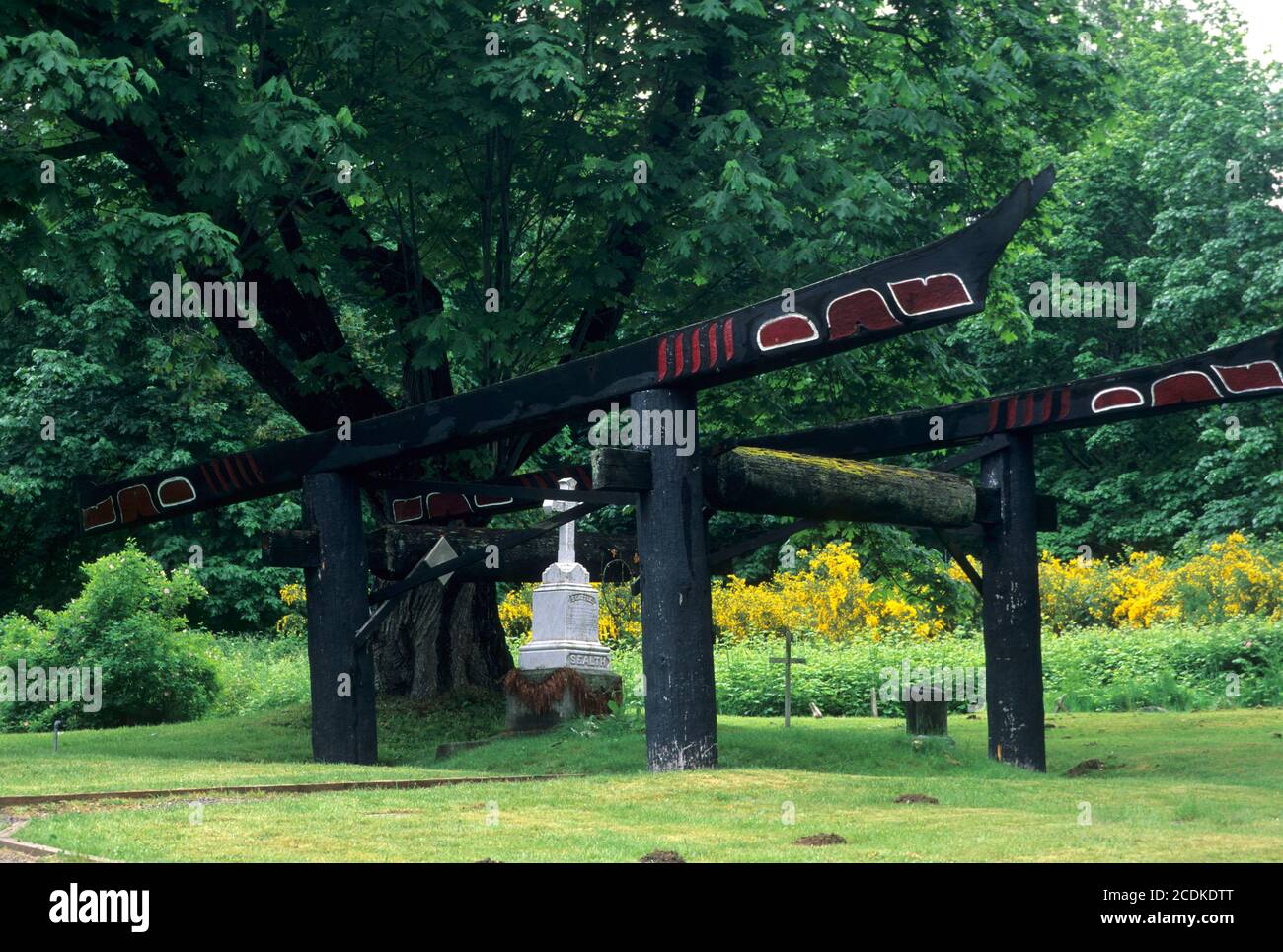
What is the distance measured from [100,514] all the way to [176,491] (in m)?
1.60

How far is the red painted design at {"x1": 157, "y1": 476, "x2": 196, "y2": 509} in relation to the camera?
59.0 feet

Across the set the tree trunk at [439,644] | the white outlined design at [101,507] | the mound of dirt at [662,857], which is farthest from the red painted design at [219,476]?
the mound of dirt at [662,857]

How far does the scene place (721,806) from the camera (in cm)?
1034

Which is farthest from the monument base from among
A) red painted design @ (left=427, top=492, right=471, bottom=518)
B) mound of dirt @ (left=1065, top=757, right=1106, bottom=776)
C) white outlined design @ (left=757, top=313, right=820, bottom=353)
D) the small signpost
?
white outlined design @ (left=757, top=313, right=820, bottom=353)

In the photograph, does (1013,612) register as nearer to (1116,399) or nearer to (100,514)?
(1116,399)

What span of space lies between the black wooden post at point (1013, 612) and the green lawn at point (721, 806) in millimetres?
498

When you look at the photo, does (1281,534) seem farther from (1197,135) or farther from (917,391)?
(917,391)

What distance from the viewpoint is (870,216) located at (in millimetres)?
17219

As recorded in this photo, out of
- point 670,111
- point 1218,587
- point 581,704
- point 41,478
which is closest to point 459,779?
point 581,704

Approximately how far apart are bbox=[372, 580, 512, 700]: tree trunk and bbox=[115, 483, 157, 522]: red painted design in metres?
4.03

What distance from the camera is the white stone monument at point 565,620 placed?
1930cm

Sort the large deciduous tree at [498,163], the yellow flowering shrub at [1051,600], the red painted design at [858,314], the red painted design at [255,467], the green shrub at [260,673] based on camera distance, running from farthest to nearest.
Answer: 1. the yellow flowering shrub at [1051,600]
2. the green shrub at [260,673]
3. the red painted design at [255,467]
4. the large deciduous tree at [498,163]
5. the red painted design at [858,314]

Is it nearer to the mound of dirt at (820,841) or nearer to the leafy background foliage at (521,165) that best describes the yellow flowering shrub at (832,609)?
the leafy background foliage at (521,165)

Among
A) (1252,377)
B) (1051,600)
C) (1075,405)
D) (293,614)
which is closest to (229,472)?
(1075,405)
